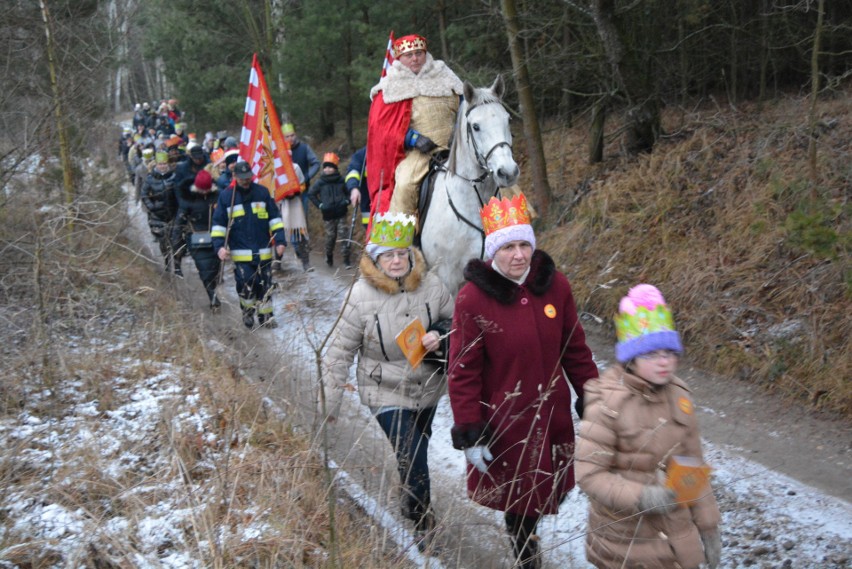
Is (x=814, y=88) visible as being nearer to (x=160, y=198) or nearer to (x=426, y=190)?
(x=426, y=190)

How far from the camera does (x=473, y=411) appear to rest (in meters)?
4.04

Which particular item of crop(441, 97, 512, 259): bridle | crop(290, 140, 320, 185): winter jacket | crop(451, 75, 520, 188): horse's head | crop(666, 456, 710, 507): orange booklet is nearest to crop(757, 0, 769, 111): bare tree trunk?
crop(451, 75, 520, 188): horse's head

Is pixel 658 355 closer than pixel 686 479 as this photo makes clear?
No

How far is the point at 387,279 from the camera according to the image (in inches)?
193

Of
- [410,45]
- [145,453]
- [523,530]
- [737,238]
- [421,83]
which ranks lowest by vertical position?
[523,530]

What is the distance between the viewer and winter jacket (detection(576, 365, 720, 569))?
3309mm

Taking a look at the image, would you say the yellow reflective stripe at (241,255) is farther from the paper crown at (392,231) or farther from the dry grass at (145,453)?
the paper crown at (392,231)

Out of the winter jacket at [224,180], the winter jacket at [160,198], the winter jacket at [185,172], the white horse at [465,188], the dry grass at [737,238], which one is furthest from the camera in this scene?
the winter jacket at [160,198]

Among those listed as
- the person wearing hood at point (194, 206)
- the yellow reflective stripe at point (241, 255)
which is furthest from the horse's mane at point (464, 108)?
the person wearing hood at point (194, 206)

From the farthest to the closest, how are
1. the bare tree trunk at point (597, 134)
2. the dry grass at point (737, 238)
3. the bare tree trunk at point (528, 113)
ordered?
the bare tree trunk at point (597, 134) < the bare tree trunk at point (528, 113) < the dry grass at point (737, 238)

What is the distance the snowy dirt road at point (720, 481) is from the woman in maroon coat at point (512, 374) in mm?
228

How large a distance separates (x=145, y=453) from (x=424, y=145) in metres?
3.90

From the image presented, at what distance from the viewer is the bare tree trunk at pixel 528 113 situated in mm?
10539

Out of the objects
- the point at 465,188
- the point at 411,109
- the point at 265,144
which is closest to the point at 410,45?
the point at 411,109
